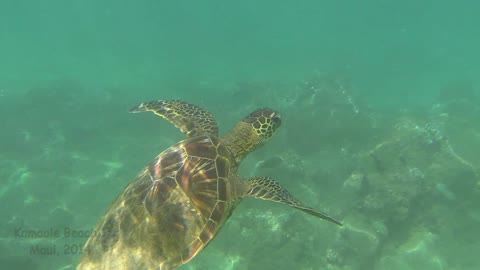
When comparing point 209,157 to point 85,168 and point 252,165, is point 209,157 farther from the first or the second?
point 85,168

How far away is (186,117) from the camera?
8.27 metres

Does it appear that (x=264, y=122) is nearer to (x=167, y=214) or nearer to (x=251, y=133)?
(x=251, y=133)

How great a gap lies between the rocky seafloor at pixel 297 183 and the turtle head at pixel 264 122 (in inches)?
189

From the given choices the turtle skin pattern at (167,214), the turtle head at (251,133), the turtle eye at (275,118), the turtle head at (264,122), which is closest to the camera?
the turtle skin pattern at (167,214)

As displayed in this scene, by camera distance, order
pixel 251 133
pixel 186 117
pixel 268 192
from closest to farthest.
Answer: pixel 268 192 → pixel 251 133 → pixel 186 117

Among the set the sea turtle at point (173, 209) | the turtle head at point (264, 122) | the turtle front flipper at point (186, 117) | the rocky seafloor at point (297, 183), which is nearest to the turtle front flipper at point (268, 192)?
the sea turtle at point (173, 209)

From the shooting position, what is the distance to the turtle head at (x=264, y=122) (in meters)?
7.73

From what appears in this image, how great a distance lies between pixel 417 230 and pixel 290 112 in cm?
850

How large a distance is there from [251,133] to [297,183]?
6.92 metres

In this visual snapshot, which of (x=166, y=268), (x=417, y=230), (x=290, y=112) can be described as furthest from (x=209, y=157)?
(x=290, y=112)

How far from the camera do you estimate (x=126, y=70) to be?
3681 centimetres

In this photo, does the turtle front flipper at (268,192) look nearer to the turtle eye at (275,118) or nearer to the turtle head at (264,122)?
the turtle head at (264,122)

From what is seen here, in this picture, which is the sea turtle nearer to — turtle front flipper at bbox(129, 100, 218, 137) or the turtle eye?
turtle front flipper at bbox(129, 100, 218, 137)

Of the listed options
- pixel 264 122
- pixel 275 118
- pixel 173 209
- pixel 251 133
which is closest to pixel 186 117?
pixel 251 133
